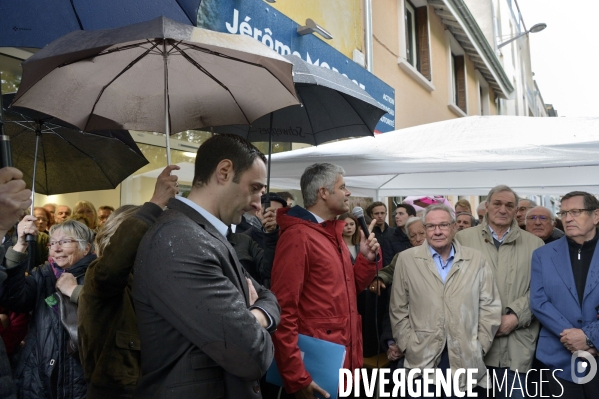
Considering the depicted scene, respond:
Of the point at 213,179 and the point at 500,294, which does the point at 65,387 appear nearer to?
the point at 213,179

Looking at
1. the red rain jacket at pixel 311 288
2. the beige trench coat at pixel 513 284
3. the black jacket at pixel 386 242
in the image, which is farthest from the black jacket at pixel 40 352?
the black jacket at pixel 386 242

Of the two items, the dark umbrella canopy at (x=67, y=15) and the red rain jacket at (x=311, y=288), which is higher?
the dark umbrella canopy at (x=67, y=15)

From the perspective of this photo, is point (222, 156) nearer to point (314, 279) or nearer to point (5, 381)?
point (5, 381)

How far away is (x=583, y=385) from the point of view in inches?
125

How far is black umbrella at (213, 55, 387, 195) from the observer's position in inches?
150

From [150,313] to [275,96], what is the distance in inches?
64.5

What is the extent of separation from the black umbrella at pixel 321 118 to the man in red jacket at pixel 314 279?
79 cm

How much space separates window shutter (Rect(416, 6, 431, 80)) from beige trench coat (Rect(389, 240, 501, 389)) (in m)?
9.79

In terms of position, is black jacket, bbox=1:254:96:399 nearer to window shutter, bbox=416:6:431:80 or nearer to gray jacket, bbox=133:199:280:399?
gray jacket, bbox=133:199:280:399

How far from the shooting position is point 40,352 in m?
2.69

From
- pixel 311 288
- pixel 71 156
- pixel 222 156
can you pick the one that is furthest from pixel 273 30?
pixel 222 156

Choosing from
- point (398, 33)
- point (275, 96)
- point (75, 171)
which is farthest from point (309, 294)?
point (398, 33)

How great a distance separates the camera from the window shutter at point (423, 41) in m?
12.2

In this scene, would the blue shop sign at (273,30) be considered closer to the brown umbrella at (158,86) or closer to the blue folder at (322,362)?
the brown umbrella at (158,86)
